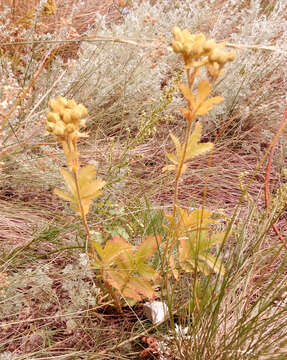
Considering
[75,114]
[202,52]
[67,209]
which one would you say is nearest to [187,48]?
[202,52]

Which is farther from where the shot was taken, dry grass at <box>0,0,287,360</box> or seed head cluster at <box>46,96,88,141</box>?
dry grass at <box>0,0,287,360</box>

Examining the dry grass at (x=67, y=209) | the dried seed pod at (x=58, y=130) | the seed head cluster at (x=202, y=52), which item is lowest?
the dry grass at (x=67, y=209)

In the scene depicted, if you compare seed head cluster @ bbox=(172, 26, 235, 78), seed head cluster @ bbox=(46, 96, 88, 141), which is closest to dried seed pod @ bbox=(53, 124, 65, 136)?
seed head cluster @ bbox=(46, 96, 88, 141)

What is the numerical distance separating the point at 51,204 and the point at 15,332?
0.57 meters

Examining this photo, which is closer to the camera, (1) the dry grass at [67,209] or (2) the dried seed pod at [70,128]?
(2) the dried seed pod at [70,128]

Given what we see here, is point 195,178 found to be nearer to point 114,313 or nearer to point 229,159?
point 229,159

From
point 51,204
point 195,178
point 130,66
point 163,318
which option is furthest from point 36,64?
point 163,318

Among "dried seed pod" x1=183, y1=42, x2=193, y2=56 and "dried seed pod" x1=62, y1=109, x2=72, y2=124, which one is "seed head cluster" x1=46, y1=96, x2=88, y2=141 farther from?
"dried seed pod" x1=183, y1=42, x2=193, y2=56

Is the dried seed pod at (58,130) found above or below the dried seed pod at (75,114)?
below

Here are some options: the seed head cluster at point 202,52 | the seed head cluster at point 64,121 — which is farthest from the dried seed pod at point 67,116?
the seed head cluster at point 202,52

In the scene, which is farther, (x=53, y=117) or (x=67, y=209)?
(x=67, y=209)

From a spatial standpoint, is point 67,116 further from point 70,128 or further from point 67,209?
point 67,209

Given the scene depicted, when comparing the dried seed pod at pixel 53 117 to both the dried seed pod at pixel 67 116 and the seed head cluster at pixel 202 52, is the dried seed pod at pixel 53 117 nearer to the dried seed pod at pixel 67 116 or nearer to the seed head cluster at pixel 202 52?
the dried seed pod at pixel 67 116

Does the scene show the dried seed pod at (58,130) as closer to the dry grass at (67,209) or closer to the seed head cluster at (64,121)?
the seed head cluster at (64,121)
